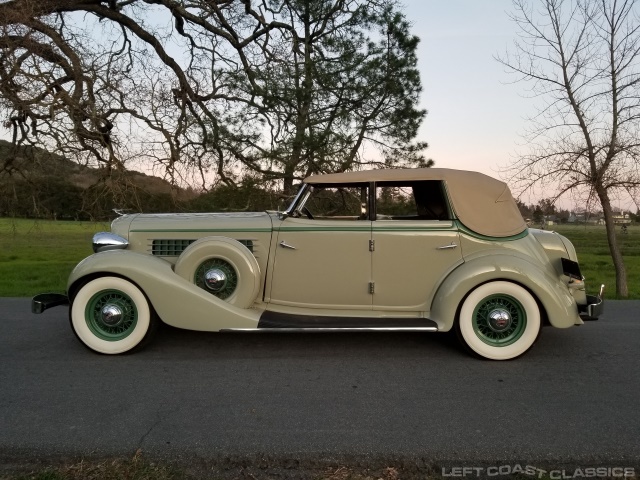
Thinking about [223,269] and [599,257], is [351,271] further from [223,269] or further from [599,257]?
[599,257]

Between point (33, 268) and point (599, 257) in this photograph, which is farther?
point (599, 257)

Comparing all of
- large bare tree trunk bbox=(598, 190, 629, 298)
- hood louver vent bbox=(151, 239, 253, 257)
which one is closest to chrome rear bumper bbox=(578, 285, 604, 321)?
hood louver vent bbox=(151, 239, 253, 257)

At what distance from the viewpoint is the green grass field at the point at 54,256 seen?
9492 mm

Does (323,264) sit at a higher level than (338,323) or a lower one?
higher

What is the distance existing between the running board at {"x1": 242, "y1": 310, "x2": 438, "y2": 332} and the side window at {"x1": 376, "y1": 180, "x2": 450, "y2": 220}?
3.32ft

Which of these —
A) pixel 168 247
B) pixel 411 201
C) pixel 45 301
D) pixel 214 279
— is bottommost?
pixel 45 301

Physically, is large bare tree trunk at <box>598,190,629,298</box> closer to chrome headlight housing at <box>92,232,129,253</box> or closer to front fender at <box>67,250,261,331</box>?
front fender at <box>67,250,261,331</box>

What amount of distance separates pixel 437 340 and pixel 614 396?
1.69 meters

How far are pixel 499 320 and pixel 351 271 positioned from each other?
1.40 metres

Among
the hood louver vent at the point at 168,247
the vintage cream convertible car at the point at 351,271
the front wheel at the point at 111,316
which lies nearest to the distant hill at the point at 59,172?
the hood louver vent at the point at 168,247

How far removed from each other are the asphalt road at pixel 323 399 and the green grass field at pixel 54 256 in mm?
3174

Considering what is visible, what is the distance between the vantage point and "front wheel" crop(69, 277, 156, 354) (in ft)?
14.2

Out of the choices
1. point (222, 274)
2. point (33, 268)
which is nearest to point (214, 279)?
point (222, 274)

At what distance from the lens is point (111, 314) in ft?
14.2
